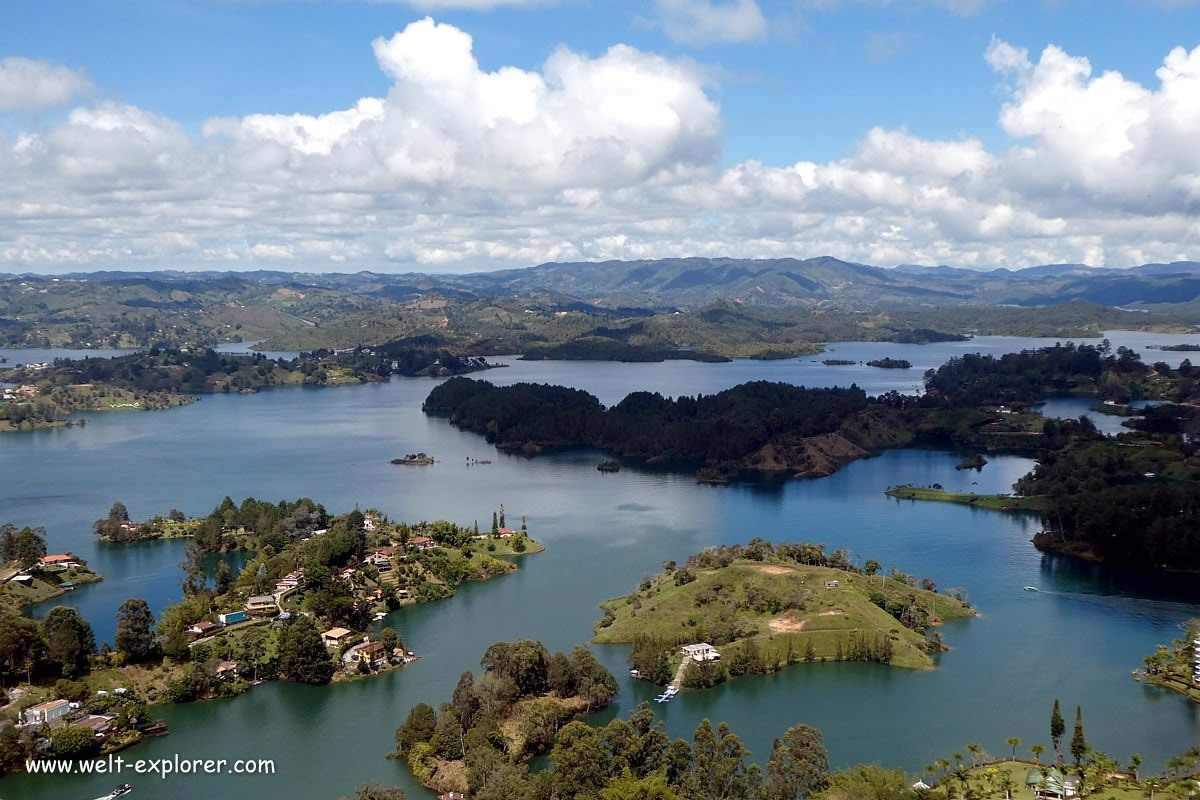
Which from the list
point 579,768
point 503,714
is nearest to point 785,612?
point 503,714

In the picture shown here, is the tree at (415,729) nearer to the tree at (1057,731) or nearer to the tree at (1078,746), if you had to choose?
the tree at (1057,731)

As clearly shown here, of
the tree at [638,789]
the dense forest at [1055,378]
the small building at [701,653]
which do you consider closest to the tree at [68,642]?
the tree at [638,789]

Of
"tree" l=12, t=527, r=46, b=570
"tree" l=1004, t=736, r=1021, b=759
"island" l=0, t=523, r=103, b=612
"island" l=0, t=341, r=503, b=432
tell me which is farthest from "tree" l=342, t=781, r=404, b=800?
"island" l=0, t=341, r=503, b=432

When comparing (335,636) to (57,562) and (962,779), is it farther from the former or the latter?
(962,779)

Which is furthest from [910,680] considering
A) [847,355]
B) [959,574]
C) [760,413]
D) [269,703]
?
[847,355]

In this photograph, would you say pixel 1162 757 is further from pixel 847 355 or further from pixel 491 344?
pixel 491 344

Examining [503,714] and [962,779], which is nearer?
[962,779]
